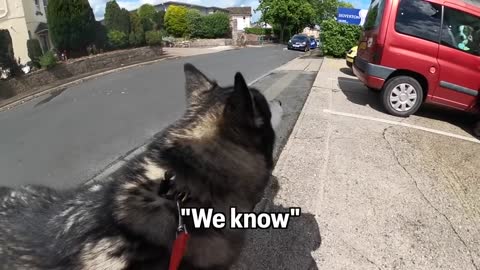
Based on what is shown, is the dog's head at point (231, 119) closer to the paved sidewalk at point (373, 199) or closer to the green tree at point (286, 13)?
the paved sidewalk at point (373, 199)

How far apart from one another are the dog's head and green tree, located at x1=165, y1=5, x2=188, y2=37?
2150 inches

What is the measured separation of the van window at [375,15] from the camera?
720 cm

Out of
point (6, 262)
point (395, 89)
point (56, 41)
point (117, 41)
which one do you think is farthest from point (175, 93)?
point (117, 41)

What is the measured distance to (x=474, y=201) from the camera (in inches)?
154

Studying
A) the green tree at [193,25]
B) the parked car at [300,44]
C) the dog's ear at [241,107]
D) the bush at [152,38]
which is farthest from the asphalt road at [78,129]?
the green tree at [193,25]

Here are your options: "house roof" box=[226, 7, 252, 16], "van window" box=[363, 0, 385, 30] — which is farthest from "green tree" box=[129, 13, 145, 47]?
"house roof" box=[226, 7, 252, 16]

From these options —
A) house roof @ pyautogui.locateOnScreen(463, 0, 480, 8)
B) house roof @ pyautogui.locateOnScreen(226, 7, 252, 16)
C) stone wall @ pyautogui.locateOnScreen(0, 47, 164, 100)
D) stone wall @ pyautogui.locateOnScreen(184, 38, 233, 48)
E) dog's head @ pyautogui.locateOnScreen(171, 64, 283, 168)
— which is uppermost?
house roof @ pyautogui.locateOnScreen(226, 7, 252, 16)

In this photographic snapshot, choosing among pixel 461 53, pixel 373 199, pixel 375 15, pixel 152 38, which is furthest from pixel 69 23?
pixel 373 199

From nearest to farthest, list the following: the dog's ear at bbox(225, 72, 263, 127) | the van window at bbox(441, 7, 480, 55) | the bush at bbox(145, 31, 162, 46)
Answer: the dog's ear at bbox(225, 72, 263, 127), the van window at bbox(441, 7, 480, 55), the bush at bbox(145, 31, 162, 46)

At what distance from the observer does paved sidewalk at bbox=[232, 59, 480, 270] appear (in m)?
2.91

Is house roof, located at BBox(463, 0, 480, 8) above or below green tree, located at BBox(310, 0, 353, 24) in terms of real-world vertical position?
below

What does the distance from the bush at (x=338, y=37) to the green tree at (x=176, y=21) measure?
36048 mm

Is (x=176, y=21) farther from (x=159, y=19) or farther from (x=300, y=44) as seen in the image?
(x=300, y=44)

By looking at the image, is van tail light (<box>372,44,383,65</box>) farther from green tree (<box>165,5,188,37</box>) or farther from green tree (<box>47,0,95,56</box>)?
green tree (<box>165,5,188,37</box>)
